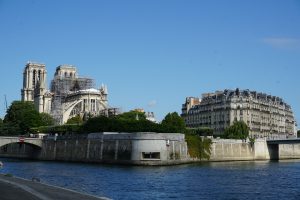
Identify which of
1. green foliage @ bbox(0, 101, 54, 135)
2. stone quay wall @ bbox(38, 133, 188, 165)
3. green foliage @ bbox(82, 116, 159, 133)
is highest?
green foliage @ bbox(0, 101, 54, 135)

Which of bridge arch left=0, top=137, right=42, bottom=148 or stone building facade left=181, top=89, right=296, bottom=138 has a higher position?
stone building facade left=181, top=89, right=296, bottom=138

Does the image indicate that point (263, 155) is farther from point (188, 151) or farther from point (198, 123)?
point (198, 123)

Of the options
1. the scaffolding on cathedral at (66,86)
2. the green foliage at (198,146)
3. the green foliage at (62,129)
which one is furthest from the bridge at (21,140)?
the scaffolding on cathedral at (66,86)

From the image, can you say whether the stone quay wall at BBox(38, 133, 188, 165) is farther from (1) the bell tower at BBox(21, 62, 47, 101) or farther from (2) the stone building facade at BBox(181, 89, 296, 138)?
(1) the bell tower at BBox(21, 62, 47, 101)

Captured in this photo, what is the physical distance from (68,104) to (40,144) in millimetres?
70367

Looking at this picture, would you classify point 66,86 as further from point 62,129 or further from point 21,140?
point 21,140

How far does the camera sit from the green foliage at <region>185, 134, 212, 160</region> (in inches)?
3341

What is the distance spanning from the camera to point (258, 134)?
456 feet

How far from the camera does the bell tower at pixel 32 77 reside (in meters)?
190

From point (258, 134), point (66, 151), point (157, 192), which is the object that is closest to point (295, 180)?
point (157, 192)

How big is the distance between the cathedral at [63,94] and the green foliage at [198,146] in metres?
69.7

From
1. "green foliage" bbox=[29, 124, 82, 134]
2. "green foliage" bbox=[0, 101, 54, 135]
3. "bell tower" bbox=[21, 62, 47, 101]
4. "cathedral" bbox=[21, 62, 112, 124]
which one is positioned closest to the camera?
"green foliage" bbox=[29, 124, 82, 134]

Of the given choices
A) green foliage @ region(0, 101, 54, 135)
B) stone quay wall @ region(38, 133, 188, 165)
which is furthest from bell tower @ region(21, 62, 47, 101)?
stone quay wall @ region(38, 133, 188, 165)

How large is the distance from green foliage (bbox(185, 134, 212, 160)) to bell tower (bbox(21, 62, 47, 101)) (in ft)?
358
